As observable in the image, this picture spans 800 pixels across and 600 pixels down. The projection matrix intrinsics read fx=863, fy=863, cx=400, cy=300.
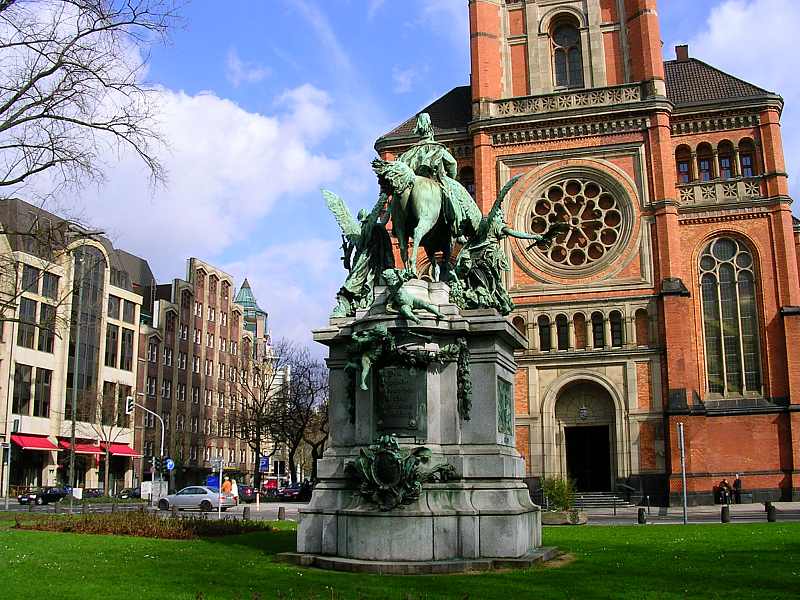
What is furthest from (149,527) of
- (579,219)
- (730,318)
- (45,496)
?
(45,496)

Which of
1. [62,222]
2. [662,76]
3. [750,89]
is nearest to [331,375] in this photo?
[62,222]

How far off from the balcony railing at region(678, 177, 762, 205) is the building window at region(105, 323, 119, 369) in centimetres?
4510

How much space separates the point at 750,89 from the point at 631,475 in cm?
2100

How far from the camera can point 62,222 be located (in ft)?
60.0

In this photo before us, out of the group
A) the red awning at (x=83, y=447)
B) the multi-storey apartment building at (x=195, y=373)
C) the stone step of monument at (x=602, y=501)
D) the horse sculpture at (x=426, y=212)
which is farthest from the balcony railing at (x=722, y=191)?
the red awning at (x=83, y=447)

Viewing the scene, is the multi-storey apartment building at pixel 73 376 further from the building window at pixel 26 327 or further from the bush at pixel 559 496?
the bush at pixel 559 496

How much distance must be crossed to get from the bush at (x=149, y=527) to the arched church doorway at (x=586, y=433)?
23314 mm

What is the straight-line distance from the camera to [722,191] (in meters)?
43.2

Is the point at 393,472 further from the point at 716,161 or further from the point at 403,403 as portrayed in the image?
the point at 716,161

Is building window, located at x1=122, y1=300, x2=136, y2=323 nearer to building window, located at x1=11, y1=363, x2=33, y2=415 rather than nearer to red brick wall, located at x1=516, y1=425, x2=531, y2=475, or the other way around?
building window, located at x1=11, y1=363, x2=33, y2=415

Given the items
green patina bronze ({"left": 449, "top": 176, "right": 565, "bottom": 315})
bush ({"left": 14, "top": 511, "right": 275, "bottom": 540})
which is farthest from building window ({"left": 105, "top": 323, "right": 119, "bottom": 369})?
green patina bronze ({"left": 449, "top": 176, "right": 565, "bottom": 315})

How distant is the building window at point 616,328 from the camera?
4125cm

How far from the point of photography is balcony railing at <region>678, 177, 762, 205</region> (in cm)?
4288

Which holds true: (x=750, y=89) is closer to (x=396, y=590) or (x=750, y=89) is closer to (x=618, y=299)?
(x=618, y=299)
